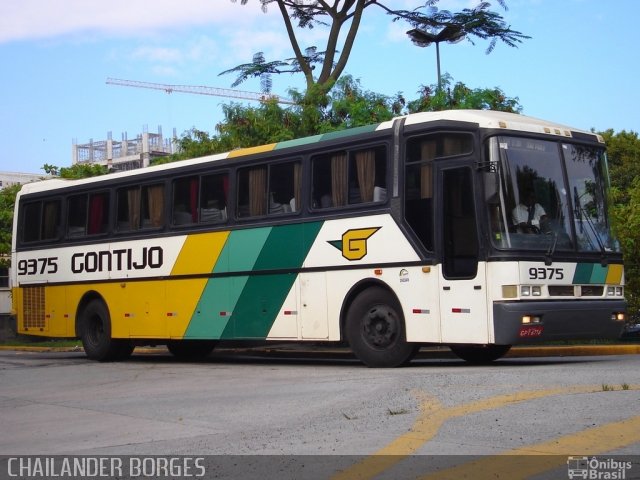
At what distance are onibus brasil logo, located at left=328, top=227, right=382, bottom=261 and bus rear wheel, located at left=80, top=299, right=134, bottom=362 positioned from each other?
642 centimetres

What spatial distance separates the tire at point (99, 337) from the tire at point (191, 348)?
0.90m

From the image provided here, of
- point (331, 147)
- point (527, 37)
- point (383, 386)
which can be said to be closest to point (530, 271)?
point (383, 386)

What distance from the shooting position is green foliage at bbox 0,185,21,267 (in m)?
44.5

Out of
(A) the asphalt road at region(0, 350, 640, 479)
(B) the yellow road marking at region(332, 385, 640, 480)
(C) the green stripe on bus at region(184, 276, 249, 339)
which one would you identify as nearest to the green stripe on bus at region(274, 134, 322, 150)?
(C) the green stripe on bus at region(184, 276, 249, 339)

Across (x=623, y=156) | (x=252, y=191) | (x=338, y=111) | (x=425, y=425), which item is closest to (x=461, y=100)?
(x=338, y=111)

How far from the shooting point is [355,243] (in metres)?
14.4

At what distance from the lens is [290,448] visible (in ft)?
25.5

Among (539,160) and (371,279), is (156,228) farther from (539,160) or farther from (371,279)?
(539,160)

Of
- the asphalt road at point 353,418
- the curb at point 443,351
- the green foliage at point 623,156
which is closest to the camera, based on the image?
the asphalt road at point 353,418

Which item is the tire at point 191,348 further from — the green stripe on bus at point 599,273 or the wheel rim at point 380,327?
the green stripe on bus at point 599,273

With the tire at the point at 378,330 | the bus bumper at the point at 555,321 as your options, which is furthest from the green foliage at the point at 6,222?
the bus bumper at the point at 555,321

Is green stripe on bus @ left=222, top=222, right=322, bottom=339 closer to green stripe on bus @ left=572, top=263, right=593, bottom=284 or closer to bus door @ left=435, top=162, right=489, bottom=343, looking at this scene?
bus door @ left=435, top=162, right=489, bottom=343

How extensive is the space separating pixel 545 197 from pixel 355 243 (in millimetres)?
2821

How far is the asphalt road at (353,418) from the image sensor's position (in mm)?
7051
